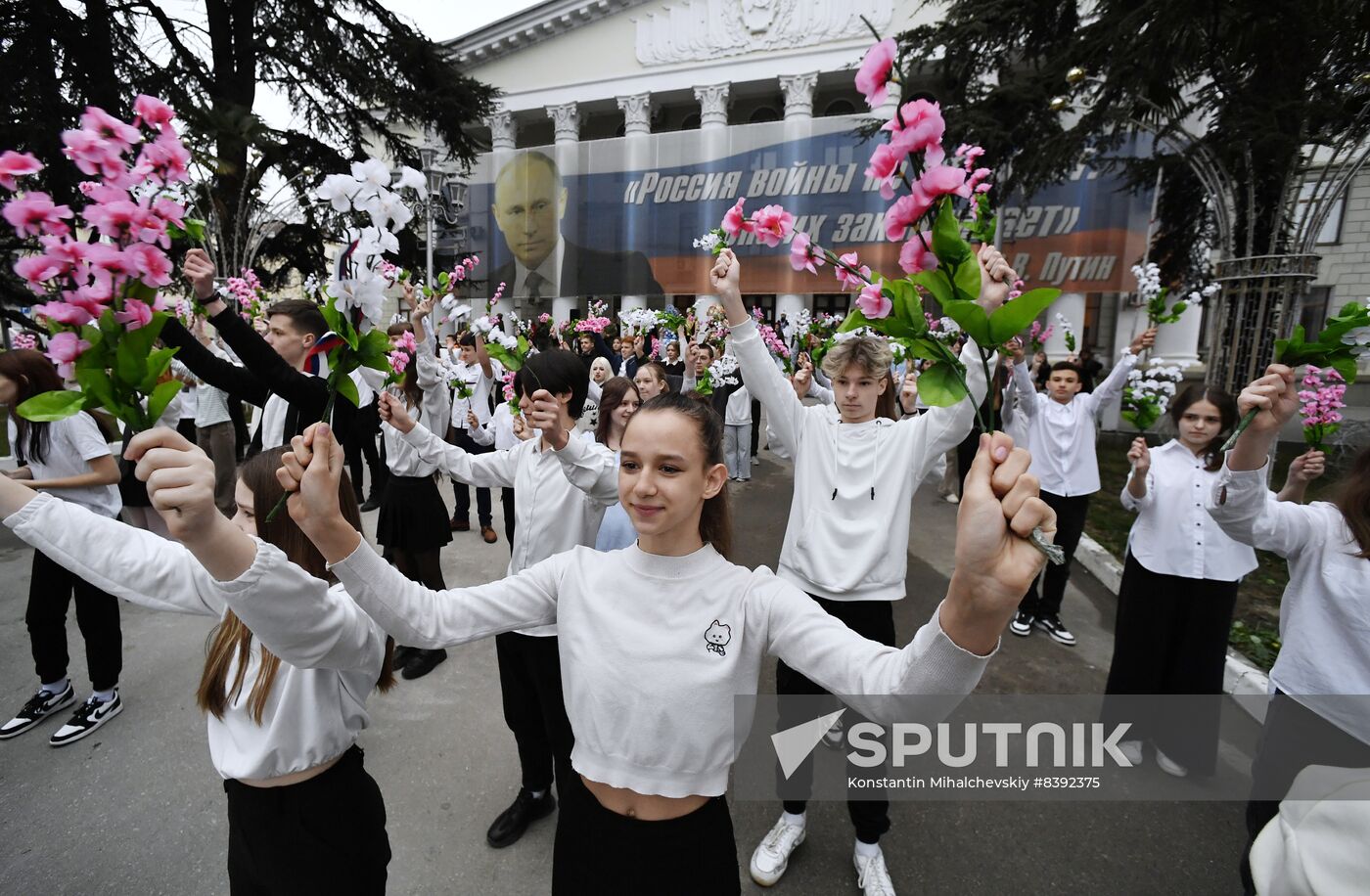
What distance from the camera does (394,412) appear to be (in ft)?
8.60

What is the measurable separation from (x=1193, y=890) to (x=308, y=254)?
18336 millimetres

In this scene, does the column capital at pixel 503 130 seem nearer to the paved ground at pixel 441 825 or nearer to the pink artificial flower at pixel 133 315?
the paved ground at pixel 441 825

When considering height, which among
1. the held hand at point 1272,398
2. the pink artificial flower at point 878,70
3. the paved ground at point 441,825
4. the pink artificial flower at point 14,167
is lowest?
the paved ground at point 441,825

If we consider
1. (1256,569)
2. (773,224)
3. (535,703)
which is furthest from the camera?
(1256,569)

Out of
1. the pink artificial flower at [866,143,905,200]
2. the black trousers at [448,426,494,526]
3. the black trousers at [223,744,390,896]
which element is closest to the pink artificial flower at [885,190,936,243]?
the pink artificial flower at [866,143,905,200]

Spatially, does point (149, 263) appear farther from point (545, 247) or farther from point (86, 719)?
point (545, 247)

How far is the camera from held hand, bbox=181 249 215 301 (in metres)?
1.72

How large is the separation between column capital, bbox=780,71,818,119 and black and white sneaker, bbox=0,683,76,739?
2455 cm

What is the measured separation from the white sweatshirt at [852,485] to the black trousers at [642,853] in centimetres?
117

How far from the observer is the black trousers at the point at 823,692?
2.40 metres

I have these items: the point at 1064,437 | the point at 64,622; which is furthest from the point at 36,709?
the point at 1064,437

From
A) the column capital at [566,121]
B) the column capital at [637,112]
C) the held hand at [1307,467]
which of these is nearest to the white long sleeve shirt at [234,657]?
the held hand at [1307,467]

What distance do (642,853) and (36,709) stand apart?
3793 millimetres

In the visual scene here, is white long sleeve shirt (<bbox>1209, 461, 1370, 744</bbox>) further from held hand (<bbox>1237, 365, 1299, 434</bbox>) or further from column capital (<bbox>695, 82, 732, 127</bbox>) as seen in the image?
column capital (<bbox>695, 82, 732, 127</bbox>)
